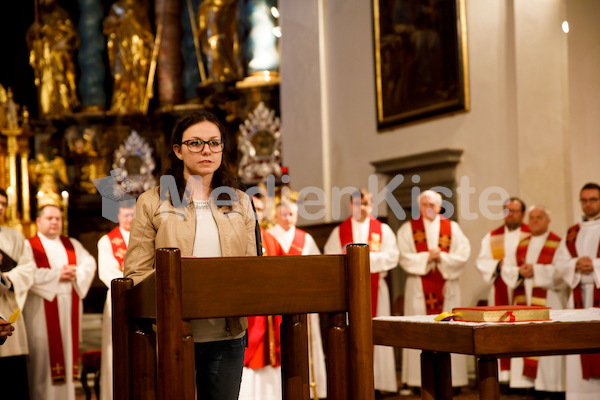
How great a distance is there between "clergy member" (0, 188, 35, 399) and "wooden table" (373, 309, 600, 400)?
3652mm

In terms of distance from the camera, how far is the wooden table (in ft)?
10.5

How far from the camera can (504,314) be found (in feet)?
11.0

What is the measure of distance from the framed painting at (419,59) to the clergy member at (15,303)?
541cm

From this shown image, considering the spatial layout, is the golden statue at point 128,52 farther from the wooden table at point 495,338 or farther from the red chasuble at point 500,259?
the wooden table at point 495,338

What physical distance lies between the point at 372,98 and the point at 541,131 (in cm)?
329

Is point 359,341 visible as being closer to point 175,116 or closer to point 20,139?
point 20,139

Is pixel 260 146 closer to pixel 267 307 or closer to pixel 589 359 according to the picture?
pixel 589 359

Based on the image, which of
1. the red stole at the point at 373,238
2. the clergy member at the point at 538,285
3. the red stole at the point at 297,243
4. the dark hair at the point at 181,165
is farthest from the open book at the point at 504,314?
the red stole at the point at 373,238

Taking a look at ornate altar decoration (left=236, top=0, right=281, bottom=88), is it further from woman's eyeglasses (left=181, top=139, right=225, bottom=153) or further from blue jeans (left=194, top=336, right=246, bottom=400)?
blue jeans (left=194, top=336, right=246, bottom=400)

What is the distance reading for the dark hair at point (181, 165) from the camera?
3209mm

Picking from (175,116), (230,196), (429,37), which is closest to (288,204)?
(429,37)

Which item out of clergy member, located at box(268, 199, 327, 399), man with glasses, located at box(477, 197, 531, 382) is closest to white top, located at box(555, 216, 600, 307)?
man with glasses, located at box(477, 197, 531, 382)

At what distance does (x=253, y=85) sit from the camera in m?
13.8

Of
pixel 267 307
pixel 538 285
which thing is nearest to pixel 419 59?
pixel 538 285
